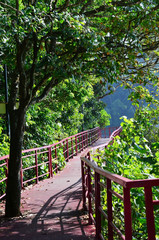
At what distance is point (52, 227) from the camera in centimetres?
548

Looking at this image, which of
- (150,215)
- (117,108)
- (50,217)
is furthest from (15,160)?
(117,108)

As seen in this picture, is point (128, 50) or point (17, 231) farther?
point (128, 50)

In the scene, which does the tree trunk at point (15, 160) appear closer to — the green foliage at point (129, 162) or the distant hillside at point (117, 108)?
the green foliage at point (129, 162)

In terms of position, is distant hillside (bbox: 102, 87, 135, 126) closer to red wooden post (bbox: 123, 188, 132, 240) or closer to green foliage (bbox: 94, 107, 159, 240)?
green foliage (bbox: 94, 107, 159, 240)

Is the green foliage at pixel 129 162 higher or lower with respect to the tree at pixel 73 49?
lower

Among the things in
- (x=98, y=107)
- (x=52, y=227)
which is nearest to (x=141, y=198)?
(x=52, y=227)

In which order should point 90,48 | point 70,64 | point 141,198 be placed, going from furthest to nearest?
point 70,64
point 90,48
point 141,198

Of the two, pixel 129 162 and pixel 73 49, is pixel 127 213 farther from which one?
pixel 73 49

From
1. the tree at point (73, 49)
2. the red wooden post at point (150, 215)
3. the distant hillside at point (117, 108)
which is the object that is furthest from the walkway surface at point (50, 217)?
the distant hillside at point (117, 108)

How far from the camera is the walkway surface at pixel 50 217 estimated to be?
16.6 feet

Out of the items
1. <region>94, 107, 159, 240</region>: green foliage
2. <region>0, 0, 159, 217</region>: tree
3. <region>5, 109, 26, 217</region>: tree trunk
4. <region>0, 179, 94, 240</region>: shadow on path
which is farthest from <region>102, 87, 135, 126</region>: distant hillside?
<region>94, 107, 159, 240</region>: green foliage

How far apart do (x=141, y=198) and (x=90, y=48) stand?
3179mm

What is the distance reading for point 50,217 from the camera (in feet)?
20.1

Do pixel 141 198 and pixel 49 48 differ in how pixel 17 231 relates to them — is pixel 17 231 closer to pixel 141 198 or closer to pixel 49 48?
pixel 141 198
